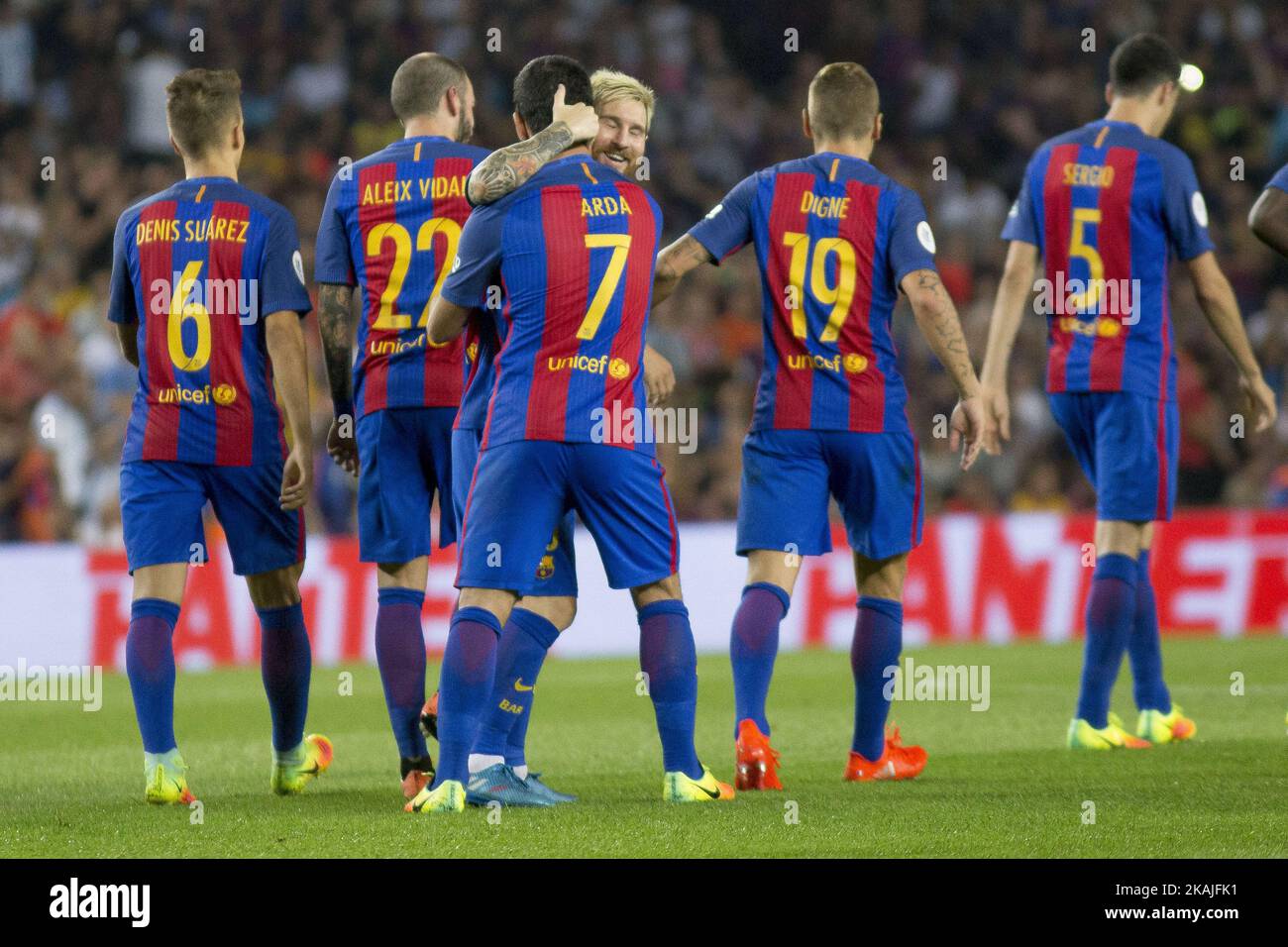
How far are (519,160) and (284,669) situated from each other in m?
1.86

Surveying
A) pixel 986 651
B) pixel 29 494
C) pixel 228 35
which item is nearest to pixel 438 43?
pixel 228 35

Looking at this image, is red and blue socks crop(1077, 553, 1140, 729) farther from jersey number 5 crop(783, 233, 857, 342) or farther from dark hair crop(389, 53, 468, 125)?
dark hair crop(389, 53, 468, 125)

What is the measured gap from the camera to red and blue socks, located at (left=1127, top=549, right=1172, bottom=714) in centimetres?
744

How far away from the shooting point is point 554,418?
528cm

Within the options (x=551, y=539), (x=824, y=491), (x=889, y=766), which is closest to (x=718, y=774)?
(x=889, y=766)

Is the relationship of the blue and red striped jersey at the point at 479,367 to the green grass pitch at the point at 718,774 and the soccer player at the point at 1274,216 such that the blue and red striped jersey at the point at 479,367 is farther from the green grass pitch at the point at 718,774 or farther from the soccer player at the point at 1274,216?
the soccer player at the point at 1274,216

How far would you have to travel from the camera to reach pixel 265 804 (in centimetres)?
577

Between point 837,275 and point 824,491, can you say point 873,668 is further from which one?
point 837,275

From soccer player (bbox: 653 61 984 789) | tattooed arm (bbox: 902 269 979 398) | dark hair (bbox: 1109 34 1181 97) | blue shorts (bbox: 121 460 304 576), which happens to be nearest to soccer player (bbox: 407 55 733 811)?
soccer player (bbox: 653 61 984 789)

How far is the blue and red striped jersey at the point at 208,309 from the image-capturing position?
5.93 metres

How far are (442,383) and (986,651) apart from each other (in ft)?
21.7

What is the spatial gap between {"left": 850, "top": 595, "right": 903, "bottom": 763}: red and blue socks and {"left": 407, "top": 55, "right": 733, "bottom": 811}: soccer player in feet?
3.22

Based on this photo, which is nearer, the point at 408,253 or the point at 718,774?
the point at 408,253
